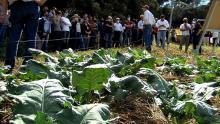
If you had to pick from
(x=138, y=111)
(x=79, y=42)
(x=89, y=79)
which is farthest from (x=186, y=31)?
(x=89, y=79)

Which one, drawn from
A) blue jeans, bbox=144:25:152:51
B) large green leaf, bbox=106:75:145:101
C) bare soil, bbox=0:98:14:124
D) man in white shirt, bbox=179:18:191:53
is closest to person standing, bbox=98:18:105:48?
blue jeans, bbox=144:25:152:51

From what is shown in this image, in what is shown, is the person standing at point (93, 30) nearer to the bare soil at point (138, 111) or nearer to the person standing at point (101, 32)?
the person standing at point (101, 32)

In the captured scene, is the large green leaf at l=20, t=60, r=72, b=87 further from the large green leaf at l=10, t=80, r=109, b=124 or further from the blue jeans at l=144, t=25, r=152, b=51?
the blue jeans at l=144, t=25, r=152, b=51

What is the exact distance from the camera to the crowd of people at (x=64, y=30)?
20.1ft

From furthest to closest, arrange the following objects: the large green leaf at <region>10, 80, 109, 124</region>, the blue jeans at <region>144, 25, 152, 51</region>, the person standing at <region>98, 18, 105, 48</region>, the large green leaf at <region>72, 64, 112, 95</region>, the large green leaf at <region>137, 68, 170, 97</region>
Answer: the person standing at <region>98, 18, 105, 48</region> < the blue jeans at <region>144, 25, 152, 51</region> < the large green leaf at <region>137, 68, 170, 97</region> < the large green leaf at <region>72, 64, 112, 95</region> < the large green leaf at <region>10, 80, 109, 124</region>

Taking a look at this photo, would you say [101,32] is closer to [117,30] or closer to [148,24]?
[117,30]

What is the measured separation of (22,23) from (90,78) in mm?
3057

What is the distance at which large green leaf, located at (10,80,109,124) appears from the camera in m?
2.63

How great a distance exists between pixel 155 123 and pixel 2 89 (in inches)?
41.2

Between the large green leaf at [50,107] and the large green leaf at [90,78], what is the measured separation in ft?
1.17

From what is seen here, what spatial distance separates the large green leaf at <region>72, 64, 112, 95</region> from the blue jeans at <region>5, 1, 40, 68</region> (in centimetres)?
269

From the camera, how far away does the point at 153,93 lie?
3730 millimetres

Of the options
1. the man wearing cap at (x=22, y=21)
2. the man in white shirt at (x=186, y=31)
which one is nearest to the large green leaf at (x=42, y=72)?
the man wearing cap at (x=22, y=21)

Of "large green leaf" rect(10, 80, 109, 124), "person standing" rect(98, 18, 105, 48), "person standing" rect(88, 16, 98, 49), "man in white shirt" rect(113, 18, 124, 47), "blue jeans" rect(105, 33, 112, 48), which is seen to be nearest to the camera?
"large green leaf" rect(10, 80, 109, 124)
